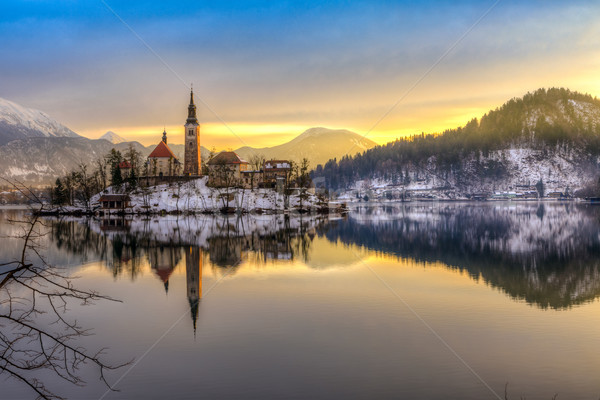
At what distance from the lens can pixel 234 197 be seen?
157375 mm

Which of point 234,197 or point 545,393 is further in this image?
point 234,197

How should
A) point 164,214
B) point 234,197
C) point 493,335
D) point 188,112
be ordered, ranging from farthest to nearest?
point 188,112 < point 234,197 < point 164,214 < point 493,335

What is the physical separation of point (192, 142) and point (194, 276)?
13863 centimetres

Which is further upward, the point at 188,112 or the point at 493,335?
the point at 188,112

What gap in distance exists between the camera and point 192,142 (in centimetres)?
17650

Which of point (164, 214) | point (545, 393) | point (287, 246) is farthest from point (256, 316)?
point (164, 214)

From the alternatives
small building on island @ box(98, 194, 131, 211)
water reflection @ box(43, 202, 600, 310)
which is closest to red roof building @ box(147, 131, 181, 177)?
small building on island @ box(98, 194, 131, 211)

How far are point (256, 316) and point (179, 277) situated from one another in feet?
53.1

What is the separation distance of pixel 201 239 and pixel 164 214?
74787 millimetres

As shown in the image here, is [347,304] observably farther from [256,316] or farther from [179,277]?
[179,277]

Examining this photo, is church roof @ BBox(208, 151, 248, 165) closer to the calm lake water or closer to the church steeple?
the church steeple

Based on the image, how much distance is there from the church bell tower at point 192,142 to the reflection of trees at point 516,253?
9950cm

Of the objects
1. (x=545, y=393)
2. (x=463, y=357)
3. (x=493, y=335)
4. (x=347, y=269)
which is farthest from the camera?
(x=347, y=269)

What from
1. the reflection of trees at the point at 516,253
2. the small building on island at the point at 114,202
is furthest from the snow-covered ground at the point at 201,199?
the reflection of trees at the point at 516,253
